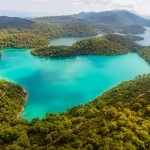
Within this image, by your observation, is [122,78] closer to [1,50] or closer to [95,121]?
[95,121]

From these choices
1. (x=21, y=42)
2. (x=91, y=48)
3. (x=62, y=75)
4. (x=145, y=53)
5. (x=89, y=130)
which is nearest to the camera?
(x=89, y=130)

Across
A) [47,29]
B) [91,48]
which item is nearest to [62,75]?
[91,48]

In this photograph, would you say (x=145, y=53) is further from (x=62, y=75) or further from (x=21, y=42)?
(x=21, y=42)

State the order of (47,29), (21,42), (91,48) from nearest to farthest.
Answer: (91,48), (21,42), (47,29)

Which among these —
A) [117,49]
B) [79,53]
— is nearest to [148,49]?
[117,49]

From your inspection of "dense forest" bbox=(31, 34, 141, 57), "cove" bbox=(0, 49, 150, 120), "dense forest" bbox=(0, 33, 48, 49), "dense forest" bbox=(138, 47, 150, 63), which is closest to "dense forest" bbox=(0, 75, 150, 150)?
"cove" bbox=(0, 49, 150, 120)

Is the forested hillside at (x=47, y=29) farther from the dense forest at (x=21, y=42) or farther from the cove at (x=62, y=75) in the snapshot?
the cove at (x=62, y=75)

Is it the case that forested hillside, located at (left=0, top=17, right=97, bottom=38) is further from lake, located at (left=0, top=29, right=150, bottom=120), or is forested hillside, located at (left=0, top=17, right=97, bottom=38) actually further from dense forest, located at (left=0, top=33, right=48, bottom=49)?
lake, located at (left=0, top=29, right=150, bottom=120)

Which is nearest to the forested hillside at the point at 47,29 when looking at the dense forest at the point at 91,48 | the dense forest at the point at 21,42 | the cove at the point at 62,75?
the dense forest at the point at 21,42

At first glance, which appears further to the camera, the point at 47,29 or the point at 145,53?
the point at 47,29
